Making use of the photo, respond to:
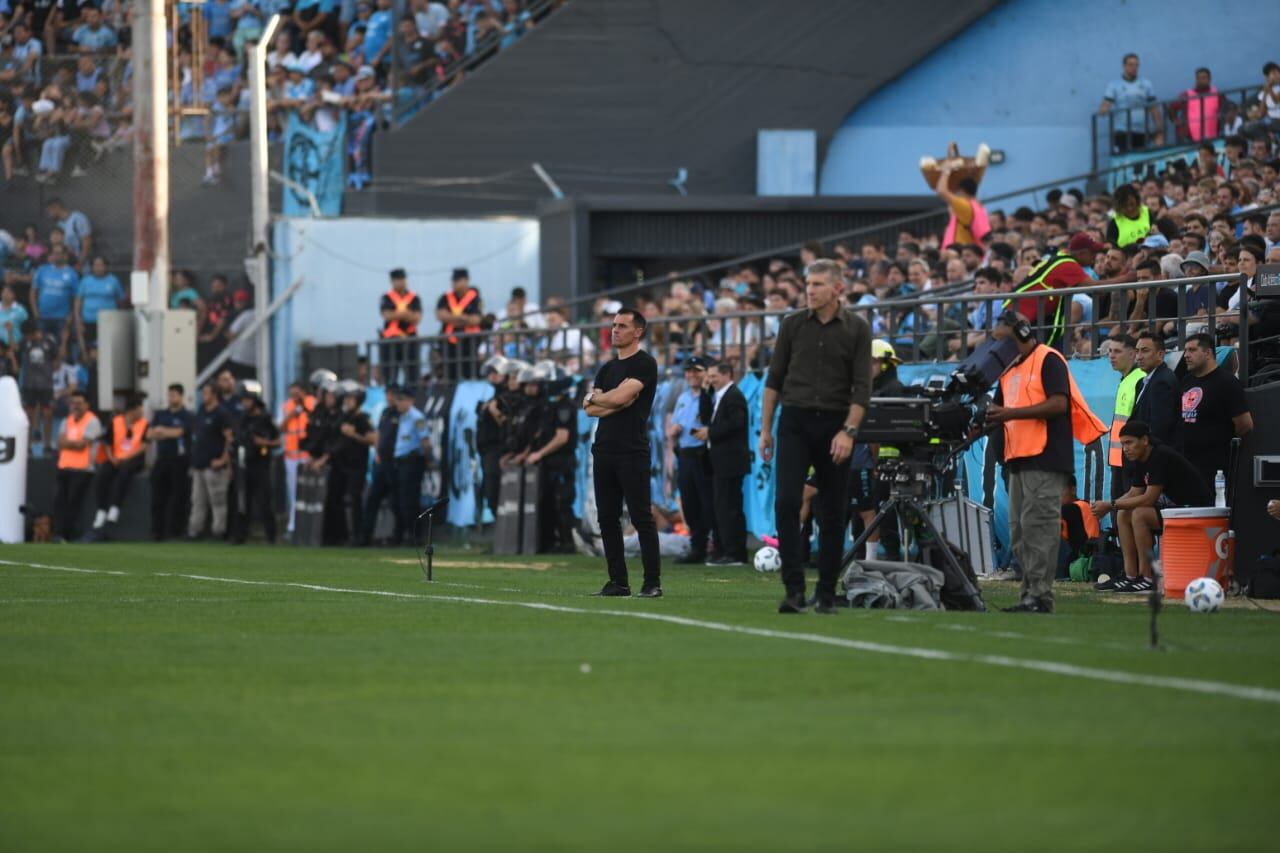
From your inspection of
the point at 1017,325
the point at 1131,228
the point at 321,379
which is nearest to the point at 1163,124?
the point at 1131,228

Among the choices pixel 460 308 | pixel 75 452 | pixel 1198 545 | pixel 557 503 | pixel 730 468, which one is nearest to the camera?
pixel 1198 545

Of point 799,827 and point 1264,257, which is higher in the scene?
point 1264,257

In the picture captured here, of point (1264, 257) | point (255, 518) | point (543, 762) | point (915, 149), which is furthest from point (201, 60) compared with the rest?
point (543, 762)

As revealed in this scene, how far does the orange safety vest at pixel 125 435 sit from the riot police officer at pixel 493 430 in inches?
315

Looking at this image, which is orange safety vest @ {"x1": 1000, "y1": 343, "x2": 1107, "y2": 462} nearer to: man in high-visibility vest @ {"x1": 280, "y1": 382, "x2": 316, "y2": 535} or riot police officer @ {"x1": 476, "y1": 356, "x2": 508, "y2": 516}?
riot police officer @ {"x1": 476, "y1": 356, "x2": 508, "y2": 516}

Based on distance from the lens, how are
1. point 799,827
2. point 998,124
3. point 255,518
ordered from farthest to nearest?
point 998,124, point 255,518, point 799,827

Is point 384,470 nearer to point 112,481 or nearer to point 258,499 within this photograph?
point 258,499

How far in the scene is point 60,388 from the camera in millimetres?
34875

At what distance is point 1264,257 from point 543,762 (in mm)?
12697

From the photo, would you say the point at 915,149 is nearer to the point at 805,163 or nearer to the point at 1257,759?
the point at 805,163

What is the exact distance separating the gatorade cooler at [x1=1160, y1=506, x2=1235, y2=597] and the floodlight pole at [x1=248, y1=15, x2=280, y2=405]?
20.4 m

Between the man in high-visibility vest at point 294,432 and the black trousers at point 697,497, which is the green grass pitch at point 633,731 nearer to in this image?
the black trousers at point 697,497

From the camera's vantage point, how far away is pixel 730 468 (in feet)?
72.5

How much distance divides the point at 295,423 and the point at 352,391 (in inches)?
99.5
